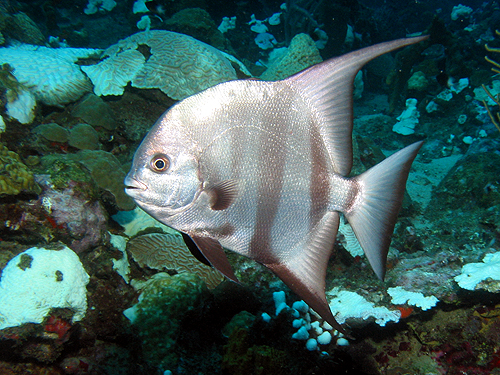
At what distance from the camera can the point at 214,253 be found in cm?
115

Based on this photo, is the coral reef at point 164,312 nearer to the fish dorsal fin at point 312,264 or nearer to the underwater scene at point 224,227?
the underwater scene at point 224,227

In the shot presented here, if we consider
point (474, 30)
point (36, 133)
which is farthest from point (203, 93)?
point (474, 30)

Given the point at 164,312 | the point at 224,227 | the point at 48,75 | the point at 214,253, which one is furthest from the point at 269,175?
the point at 48,75

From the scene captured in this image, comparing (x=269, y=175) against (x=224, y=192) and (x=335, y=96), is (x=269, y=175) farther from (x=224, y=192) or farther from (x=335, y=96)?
(x=335, y=96)

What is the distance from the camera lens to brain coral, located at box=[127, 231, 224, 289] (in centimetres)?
324

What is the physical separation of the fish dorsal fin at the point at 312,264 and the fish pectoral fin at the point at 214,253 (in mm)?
223

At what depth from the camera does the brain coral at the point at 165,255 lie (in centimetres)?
324

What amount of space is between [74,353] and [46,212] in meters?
1.41

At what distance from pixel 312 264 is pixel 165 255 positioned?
8.24ft

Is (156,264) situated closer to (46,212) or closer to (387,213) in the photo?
(46,212)

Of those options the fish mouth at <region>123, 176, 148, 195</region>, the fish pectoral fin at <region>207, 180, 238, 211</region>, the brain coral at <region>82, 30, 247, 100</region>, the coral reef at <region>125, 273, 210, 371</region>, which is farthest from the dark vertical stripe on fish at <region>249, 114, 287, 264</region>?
the brain coral at <region>82, 30, 247, 100</region>

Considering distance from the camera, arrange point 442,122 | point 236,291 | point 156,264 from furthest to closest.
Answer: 1. point 442,122
2. point 156,264
3. point 236,291

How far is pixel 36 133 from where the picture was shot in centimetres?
379

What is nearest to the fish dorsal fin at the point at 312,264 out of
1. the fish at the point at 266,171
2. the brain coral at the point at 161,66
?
the fish at the point at 266,171
